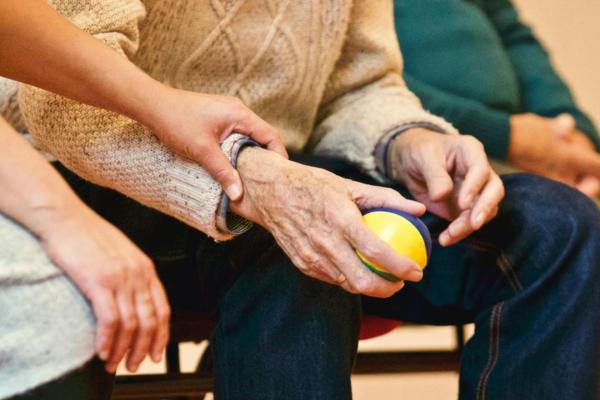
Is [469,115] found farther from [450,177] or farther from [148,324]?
[148,324]

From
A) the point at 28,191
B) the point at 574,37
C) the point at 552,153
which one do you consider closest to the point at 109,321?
the point at 28,191

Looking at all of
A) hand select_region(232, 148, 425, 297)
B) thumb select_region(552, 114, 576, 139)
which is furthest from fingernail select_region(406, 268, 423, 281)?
thumb select_region(552, 114, 576, 139)

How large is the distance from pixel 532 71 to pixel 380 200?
3.79 feet

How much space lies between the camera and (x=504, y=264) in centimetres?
88

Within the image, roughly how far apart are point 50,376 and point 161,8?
1.60ft

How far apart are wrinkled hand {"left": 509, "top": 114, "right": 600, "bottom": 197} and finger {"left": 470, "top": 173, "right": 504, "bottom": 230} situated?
0.73m

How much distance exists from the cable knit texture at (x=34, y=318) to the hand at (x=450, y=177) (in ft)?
1.39

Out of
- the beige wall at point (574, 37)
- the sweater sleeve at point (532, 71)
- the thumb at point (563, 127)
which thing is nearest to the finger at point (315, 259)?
the thumb at point (563, 127)

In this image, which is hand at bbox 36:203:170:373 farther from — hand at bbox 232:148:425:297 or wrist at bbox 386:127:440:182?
wrist at bbox 386:127:440:182

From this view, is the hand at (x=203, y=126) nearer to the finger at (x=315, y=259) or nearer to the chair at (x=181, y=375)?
the finger at (x=315, y=259)

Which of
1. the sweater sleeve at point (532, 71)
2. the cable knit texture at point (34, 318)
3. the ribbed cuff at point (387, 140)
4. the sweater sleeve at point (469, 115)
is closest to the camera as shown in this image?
the cable knit texture at point (34, 318)

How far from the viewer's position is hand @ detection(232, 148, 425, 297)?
67 cm

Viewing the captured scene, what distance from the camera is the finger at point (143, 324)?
1.94 ft

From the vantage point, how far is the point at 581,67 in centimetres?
232
